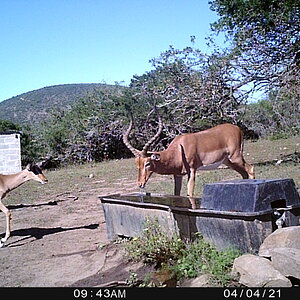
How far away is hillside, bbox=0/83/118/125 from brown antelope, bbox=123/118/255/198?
18.4 meters

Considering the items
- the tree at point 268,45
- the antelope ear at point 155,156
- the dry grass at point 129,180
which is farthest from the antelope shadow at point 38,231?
the tree at point 268,45

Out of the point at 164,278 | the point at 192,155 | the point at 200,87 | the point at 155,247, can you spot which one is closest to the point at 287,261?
the point at 164,278

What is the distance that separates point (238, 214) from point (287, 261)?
73cm

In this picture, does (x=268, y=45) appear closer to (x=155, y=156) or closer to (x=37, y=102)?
(x=155, y=156)

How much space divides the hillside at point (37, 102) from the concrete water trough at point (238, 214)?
2192 centimetres

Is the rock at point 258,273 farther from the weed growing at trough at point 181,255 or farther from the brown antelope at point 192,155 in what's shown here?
the brown antelope at point 192,155

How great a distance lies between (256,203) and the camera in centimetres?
466

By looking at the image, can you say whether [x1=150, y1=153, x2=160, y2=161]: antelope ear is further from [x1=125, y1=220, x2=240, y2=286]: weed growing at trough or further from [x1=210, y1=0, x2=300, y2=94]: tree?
[x1=210, y1=0, x2=300, y2=94]: tree

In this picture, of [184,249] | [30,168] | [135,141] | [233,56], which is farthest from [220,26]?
[184,249]

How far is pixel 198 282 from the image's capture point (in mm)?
4289

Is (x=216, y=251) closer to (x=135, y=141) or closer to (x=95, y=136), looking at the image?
(x=135, y=141)

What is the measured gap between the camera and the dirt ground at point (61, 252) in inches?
196

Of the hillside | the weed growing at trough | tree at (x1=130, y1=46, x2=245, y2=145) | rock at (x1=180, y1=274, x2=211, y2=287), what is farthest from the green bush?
the hillside
